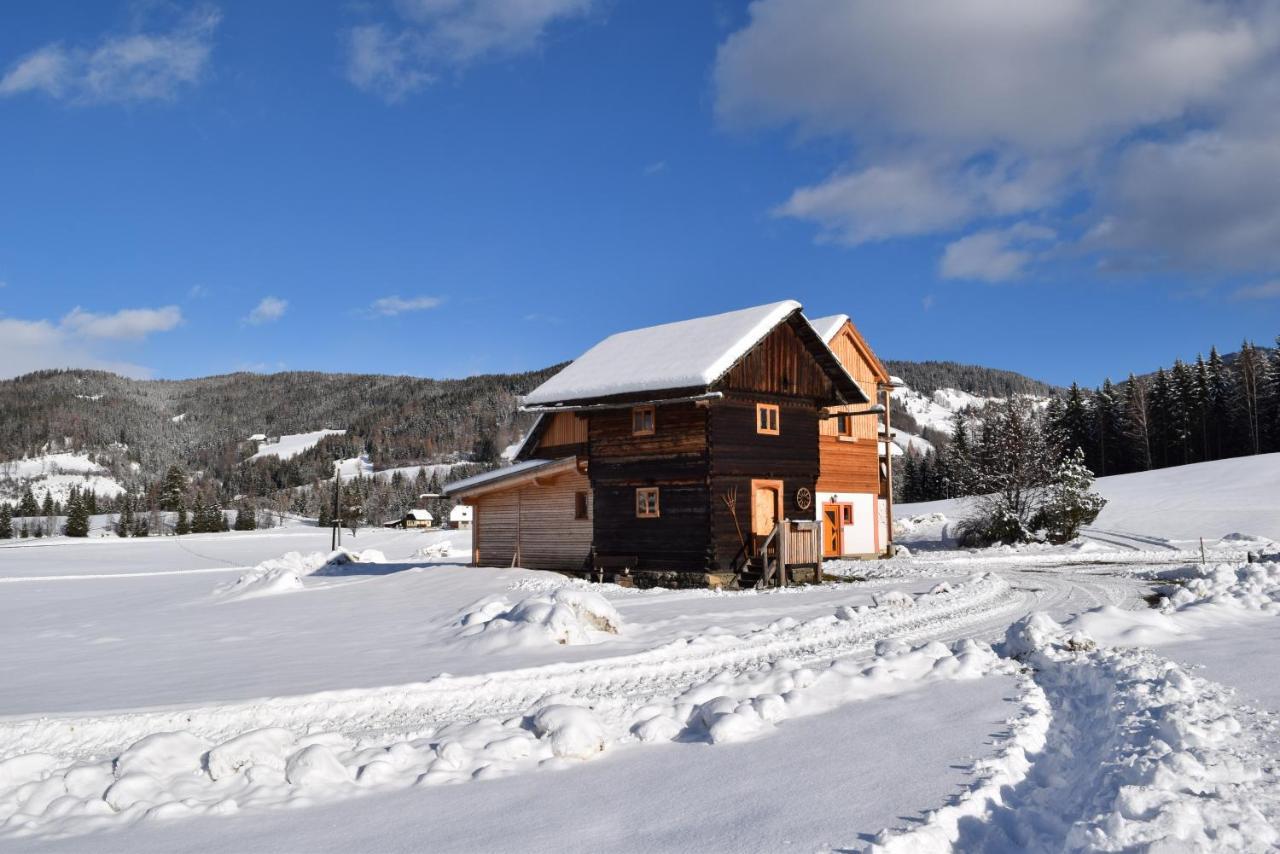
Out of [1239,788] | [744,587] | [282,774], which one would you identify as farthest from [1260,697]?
[744,587]

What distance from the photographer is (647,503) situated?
26969 mm

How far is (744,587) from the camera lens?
984 inches

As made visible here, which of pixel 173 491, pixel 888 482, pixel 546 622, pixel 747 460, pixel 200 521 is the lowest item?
pixel 546 622

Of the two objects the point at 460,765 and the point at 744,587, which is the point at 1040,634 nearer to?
the point at 460,765

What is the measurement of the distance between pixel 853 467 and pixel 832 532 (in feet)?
9.13

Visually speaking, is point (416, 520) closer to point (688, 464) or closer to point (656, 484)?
point (656, 484)

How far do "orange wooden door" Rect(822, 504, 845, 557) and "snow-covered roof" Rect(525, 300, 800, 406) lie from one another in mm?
9304

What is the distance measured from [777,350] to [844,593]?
29.9 ft

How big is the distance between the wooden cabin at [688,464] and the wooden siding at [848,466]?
426cm

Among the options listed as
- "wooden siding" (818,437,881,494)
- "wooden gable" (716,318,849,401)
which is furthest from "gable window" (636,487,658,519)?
"wooden siding" (818,437,881,494)

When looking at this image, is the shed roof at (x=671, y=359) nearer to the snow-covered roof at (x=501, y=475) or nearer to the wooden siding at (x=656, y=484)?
the wooden siding at (x=656, y=484)

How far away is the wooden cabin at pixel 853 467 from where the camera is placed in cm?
3422

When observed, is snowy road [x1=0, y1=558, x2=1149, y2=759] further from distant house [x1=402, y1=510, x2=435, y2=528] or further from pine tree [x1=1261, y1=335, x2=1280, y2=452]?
distant house [x1=402, y1=510, x2=435, y2=528]

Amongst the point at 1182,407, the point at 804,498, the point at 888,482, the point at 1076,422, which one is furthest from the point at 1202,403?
the point at 804,498
